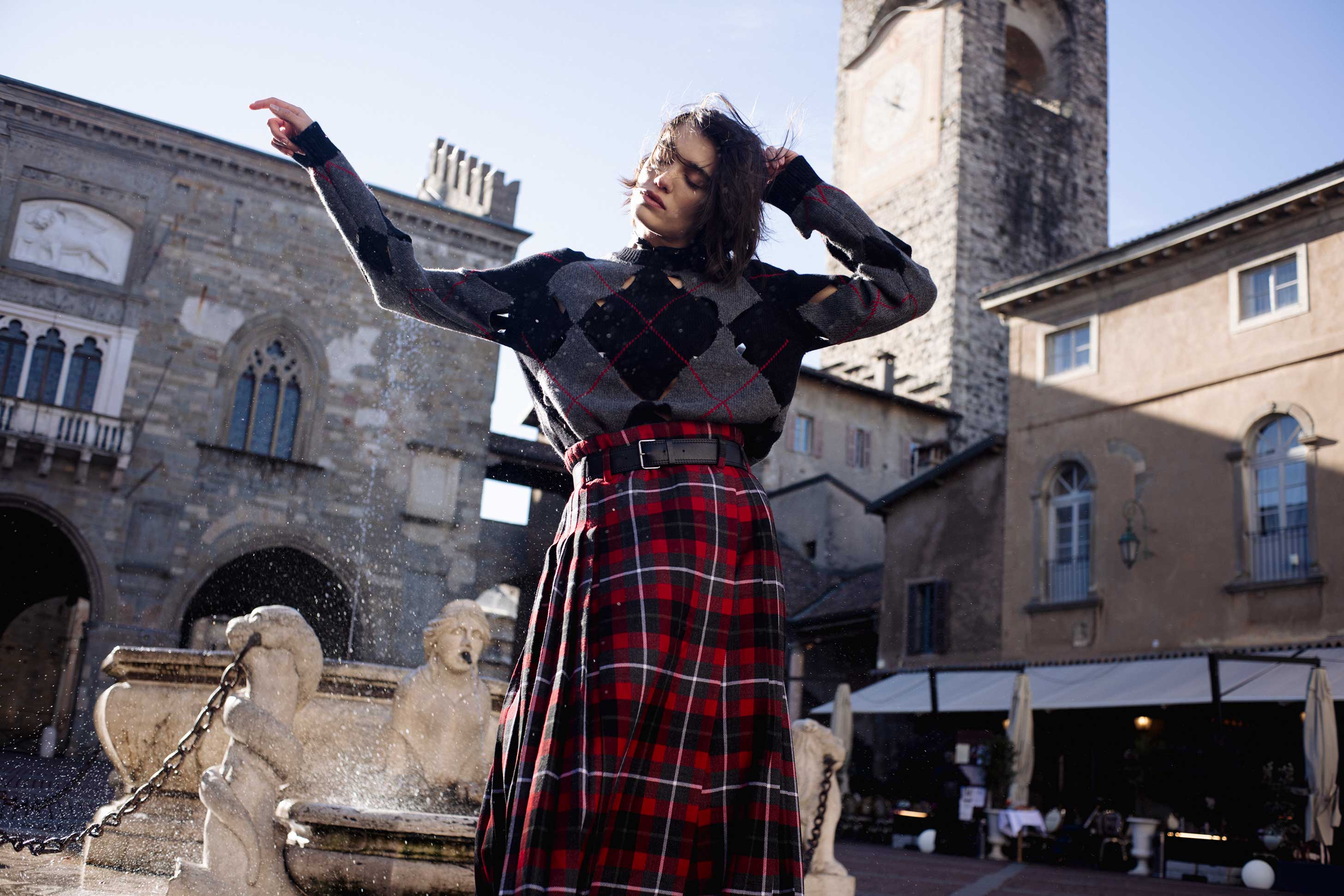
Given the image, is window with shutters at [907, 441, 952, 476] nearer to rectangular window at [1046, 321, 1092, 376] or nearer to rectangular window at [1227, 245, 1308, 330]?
rectangular window at [1046, 321, 1092, 376]

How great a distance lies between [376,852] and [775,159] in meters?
2.33

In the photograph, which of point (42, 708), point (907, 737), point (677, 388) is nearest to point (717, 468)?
point (677, 388)

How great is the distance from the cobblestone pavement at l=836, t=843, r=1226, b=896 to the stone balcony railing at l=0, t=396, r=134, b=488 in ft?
44.3

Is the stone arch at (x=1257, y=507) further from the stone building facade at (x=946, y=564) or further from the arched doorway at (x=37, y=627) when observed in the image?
the arched doorway at (x=37, y=627)

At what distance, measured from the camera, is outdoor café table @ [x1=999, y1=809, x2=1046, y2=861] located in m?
14.5

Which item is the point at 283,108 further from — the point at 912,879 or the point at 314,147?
the point at 912,879

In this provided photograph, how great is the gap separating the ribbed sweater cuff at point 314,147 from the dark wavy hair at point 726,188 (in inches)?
22.2

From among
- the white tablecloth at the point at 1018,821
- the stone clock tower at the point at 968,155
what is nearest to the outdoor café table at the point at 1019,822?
Answer: the white tablecloth at the point at 1018,821

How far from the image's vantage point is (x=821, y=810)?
6.07 metres

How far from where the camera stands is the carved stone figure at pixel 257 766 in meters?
3.44

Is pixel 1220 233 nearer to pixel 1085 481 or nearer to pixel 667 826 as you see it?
pixel 1085 481

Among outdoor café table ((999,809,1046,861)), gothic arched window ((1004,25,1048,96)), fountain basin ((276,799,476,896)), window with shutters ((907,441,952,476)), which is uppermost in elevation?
gothic arched window ((1004,25,1048,96))

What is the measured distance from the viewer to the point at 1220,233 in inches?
660

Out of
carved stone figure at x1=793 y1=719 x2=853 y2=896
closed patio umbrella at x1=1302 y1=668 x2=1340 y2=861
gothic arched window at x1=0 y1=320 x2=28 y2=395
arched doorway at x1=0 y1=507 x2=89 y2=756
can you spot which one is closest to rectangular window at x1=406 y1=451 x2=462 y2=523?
arched doorway at x1=0 y1=507 x2=89 y2=756
